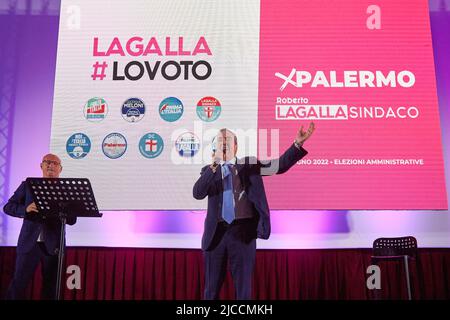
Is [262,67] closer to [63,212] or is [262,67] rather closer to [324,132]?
[324,132]

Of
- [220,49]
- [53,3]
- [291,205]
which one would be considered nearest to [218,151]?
[291,205]

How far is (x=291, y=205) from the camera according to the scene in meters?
4.72

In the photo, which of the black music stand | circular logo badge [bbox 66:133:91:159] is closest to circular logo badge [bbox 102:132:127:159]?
circular logo badge [bbox 66:133:91:159]

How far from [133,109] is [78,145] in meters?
0.59

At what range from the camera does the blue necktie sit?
383 centimetres

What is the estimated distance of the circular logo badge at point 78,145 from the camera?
4.90 meters

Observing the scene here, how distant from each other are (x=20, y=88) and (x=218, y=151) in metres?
2.40

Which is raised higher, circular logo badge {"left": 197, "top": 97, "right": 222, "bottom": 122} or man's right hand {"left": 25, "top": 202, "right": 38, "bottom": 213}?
circular logo badge {"left": 197, "top": 97, "right": 222, "bottom": 122}

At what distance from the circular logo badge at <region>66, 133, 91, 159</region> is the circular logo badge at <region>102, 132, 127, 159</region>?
0.15m

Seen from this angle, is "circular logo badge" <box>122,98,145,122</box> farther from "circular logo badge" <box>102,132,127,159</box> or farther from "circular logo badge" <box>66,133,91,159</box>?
"circular logo badge" <box>66,133,91,159</box>

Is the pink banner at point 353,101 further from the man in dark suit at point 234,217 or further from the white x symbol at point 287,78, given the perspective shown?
the man in dark suit at point 234,217

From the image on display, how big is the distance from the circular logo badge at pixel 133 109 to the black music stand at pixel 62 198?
59.8 inches
